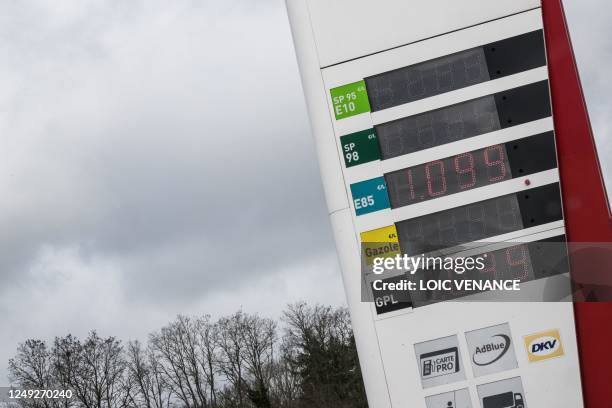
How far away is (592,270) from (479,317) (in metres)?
1.21

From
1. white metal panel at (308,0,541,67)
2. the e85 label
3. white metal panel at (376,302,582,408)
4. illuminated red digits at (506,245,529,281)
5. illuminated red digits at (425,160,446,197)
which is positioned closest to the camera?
white metal panel at (376,302,582,408)

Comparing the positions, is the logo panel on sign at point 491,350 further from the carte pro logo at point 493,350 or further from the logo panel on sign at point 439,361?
the logo panel on sign at point 439,361

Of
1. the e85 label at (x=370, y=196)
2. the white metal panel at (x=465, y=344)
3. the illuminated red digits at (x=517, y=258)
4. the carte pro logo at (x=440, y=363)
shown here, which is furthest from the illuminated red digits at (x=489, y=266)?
the e85 label at (x=370, y=196)

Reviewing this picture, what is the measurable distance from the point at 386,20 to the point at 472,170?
1905 mm

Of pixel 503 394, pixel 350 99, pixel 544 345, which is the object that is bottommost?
pixel 503 394

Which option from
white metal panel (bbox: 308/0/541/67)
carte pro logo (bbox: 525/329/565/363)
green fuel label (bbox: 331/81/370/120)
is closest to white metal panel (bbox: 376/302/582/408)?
carte pro logo (bbox: 525/329/565/363)

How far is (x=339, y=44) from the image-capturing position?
913 cm

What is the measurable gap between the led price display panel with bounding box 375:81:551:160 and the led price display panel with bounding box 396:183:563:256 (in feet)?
2.42

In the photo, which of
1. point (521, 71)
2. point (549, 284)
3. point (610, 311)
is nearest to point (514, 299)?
point (549, 284)

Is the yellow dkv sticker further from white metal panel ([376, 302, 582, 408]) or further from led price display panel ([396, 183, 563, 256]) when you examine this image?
white metal panel ([376, 302, 582, 408])

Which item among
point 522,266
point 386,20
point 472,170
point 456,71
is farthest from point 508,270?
point 386,20

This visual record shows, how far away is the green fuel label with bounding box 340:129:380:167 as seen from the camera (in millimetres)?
8961

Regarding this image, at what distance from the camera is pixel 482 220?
340 inches

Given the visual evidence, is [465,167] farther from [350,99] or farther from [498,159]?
[350,99]
